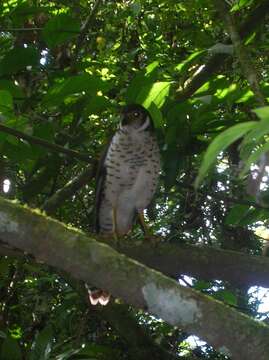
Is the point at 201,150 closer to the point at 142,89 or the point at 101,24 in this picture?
the point at 142,89

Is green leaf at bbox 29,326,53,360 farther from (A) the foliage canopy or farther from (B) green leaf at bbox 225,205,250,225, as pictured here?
(B) green leaf at bbox 225,205,250,225

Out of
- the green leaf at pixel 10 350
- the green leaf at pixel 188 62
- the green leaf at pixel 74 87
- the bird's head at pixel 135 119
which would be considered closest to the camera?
the green leaf at pixel 74 87

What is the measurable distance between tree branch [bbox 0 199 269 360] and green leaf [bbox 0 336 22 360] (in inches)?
79.6

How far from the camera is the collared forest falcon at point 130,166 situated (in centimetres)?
436

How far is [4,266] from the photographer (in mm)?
4438

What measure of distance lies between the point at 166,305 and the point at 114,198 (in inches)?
109

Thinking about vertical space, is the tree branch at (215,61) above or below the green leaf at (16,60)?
above

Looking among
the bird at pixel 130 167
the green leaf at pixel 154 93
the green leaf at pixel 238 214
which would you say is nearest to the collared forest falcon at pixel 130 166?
the bird at pixel 130 167

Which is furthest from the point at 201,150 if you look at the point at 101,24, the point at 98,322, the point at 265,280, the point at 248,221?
the point at 98,322

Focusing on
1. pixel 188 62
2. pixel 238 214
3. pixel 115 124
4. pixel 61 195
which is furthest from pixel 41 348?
pixel 188 62

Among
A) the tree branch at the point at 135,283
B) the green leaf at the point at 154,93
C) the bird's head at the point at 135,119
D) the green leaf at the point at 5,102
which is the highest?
the bird's head at the point at 135,119

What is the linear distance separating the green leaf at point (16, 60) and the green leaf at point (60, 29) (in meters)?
0.12

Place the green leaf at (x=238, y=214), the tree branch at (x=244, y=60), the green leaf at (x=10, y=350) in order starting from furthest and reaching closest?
the green leaf at (x=10, y=350) → the green leaf at (x=238, y=214) → the tree branch at (x=244, y=60)

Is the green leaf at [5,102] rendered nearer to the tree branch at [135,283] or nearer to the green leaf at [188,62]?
the tree branch at [135,283]
